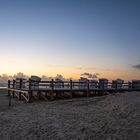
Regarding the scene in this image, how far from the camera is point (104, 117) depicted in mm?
12367

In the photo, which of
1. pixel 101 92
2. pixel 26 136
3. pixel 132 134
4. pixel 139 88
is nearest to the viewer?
pixel 132 134

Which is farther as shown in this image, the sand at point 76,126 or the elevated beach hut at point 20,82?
the elevated beach hut at point 20,82

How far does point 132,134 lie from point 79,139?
1941mm

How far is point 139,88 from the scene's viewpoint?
32500 millimetres

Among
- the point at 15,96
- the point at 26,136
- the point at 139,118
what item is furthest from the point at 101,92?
the point at 26,136

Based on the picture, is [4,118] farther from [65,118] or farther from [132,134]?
[132,134]

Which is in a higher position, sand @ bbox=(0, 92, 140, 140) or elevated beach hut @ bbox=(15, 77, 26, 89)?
elevated beach hut @ bbox=(15, 77, 26, 89)

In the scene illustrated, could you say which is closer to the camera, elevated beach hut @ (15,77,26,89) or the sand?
the sand

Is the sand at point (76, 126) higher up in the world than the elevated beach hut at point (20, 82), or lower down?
lower down

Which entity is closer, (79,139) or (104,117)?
(79,139)

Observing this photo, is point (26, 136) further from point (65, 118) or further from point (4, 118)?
point (4, 118)

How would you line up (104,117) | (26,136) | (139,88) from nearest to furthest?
(26,136)
(104,117)
(139,88)

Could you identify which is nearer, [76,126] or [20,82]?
[76,126]

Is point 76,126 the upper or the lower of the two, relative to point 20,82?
lower
